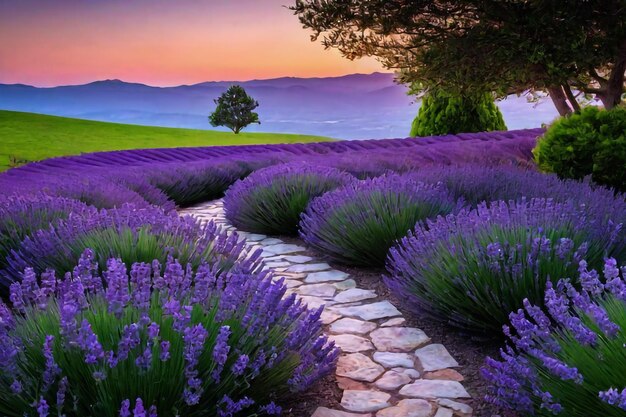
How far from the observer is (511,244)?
3.28m

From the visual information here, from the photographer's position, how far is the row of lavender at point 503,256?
1.90m

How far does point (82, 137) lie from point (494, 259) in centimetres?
2661

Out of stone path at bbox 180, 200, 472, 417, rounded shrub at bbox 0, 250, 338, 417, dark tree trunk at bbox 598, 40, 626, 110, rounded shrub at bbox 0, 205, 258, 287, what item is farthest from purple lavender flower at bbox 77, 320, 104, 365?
dark tree trunk at bbox 598, 40, 626, 110

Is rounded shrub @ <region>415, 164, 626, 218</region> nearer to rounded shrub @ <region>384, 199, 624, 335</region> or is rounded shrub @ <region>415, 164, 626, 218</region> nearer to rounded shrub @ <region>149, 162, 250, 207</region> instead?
rounded shrub @ <region>384, 199, 624, 335</region>

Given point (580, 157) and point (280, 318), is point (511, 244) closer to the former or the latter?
point (280, 318)

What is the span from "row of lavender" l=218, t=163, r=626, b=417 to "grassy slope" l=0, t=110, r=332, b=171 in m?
15.2

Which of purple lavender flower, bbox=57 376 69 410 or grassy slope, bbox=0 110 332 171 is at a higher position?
grassy slope, bbox=0 110 332 171

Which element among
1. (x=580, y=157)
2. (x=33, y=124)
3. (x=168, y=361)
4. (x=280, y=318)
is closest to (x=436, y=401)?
(x=280, y=318)

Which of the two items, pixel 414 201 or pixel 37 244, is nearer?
pixel 37 244

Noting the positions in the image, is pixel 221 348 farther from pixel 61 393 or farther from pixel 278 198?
pixel 278 198

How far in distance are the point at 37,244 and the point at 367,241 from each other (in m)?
2.56

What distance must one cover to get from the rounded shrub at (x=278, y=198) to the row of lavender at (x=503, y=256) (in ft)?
0.06

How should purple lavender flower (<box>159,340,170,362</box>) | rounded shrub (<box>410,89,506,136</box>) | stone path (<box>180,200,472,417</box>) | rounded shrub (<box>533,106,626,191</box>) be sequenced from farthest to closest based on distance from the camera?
1. rounded shrub (<box>410,89,506,136</box>)
2. rounded shrub (<box>533,106,626,191</box>)
3. stone path (<box>180,200,472,417</box>)
4. purple lavender flower (<box>159,340,170,362</box>)

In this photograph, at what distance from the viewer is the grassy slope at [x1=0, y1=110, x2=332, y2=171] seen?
2184 centimetres
